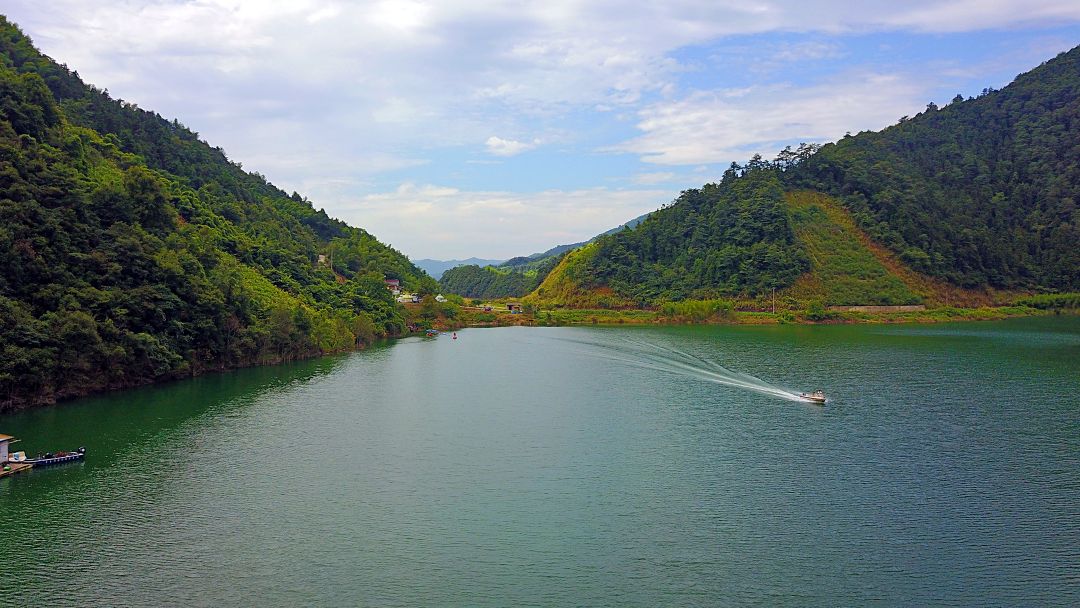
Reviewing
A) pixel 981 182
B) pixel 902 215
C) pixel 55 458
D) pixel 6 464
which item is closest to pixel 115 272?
pixel 55 458

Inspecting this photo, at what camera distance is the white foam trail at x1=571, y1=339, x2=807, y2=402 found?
40.8 metres

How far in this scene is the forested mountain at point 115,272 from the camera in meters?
33.8

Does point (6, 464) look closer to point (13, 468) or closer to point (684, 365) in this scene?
point (13, 468)

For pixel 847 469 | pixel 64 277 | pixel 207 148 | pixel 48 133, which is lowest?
pixel 847 469

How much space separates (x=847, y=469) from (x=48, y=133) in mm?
47285

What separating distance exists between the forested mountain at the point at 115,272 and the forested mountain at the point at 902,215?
2130 inches

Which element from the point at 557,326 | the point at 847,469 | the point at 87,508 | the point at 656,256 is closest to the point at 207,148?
the point at 557,326

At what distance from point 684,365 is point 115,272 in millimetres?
34341

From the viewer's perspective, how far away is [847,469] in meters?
25.0

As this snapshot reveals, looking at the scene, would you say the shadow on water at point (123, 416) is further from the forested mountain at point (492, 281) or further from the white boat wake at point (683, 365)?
the forested mountain at point (492, 281)

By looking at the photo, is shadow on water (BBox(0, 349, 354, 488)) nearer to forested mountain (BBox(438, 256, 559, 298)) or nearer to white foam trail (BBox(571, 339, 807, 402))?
white foam trail (BBox(571, 339, 807, 402))

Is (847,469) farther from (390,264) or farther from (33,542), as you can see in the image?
(390,264)

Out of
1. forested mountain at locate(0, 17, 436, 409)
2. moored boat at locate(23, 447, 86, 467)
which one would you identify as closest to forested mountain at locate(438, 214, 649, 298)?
forested mountain at locate(0, 17, 436, 409)

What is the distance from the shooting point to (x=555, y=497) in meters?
22.6
